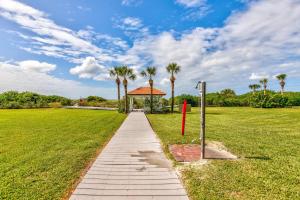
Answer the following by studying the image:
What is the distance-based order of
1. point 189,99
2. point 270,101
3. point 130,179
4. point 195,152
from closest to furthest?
point 130,179 < point 195,152 < point 270,101 < point 189,99

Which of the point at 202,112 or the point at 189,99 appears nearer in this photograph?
the point at 202,112

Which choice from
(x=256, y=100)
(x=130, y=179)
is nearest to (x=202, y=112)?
(x=130, y=179)

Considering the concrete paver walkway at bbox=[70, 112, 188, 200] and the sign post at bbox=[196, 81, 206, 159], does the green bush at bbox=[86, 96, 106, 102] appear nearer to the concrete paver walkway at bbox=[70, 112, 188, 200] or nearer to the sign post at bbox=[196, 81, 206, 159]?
the concrete paver walkway at bbox=[70, 112, 188, 200]

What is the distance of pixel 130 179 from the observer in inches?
199

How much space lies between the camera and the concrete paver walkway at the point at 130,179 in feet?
13.8

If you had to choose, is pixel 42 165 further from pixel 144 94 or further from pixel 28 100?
pixel 28 100

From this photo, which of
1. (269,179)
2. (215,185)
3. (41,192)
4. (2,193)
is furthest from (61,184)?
(269,179)

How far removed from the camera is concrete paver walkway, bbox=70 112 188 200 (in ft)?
13.8

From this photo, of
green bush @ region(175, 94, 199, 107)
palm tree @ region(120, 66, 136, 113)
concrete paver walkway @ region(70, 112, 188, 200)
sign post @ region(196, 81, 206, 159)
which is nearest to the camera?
concrete paver walkway @ region(70, 112, 188, 200)

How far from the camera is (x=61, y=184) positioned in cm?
479

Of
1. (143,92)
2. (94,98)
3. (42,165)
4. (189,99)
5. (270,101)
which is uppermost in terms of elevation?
(143,92)

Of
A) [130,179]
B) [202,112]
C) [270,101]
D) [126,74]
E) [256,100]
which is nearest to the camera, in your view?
[130,179]

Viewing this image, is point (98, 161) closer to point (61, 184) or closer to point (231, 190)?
point (61, 184)

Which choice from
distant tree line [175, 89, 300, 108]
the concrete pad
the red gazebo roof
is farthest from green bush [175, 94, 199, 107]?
the concrete pad
